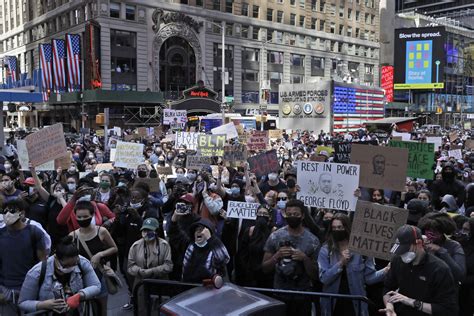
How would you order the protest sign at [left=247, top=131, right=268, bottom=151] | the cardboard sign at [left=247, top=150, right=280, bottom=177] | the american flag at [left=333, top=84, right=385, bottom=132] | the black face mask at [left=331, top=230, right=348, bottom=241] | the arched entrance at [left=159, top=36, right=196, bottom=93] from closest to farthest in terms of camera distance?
the black face mask at [left=331, top=230, right=348, bottom=241] < the cardboard sign at [left=247, top=150, right=280, bottom=177] < the protest sign at [left=247, top=131, right=268, bottom=151] < the american flag at [left=333, top=84, right=385, bottom=132] < the arched entrance at [left=159, top=36, right=196, bottom=93]

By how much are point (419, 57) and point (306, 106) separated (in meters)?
36.9

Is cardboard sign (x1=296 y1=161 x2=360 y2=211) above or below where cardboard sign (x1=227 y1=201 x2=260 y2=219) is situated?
above

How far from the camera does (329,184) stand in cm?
689

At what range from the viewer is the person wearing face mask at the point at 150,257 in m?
5.34

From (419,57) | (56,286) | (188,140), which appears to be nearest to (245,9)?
(419,57)

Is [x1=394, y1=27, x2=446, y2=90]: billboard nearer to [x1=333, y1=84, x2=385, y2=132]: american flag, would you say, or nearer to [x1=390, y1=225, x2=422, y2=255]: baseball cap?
[x1=333, y1=84, x2=385, y2=132]: american flag

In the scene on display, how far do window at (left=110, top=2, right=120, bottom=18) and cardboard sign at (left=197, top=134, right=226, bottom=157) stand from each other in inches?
1442

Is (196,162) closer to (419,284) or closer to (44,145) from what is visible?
(44,145)

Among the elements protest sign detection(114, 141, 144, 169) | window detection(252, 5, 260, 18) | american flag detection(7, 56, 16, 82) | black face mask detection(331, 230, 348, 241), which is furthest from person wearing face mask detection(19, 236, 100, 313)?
window detection(252, 5, 260, 18)

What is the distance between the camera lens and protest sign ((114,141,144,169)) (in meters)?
11.6

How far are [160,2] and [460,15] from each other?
79.7 metres

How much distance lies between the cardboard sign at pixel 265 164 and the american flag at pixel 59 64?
1317 inches

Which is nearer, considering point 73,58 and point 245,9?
point 73,58

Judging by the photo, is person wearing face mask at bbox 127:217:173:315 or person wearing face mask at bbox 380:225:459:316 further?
person wearing face mask at bbox 127:217:173:315
